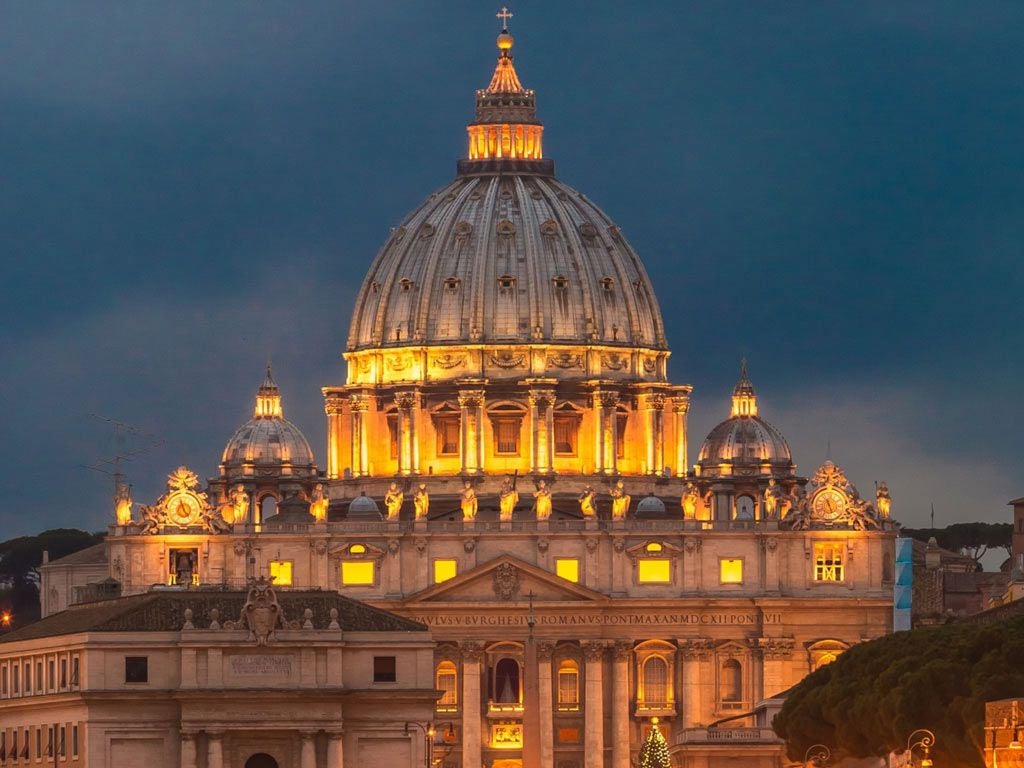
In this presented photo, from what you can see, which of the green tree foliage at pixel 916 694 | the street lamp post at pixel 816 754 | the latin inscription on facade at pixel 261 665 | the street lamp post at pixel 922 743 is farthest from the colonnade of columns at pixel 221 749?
the street lamp post at pixel 922 743

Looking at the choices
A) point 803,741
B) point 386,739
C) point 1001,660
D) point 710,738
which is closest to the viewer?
point 1001,660

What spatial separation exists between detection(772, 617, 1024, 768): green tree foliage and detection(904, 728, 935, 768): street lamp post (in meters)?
0.43

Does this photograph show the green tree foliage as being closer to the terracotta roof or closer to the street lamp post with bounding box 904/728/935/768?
the street lamp post with bounding box 904/728/935/768

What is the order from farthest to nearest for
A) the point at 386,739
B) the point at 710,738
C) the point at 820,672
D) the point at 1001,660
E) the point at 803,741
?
the point at 710,738, the point at 386,739, the point at 820,672, the point at 803,741, the point at 1001,660

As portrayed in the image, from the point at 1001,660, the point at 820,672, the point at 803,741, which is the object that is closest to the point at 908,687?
the point at 1001,660

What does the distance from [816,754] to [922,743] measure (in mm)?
24428

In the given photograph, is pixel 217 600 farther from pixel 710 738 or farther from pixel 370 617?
pixel 710 738

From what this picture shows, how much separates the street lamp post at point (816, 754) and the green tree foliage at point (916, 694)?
0.55 m

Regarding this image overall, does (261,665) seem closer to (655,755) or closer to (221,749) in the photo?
(221,749)

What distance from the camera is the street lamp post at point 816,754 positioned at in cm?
13812

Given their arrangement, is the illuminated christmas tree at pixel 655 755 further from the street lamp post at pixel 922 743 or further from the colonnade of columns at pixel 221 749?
the street lamp post at pixel 922 743

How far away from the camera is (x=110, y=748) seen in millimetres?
166000

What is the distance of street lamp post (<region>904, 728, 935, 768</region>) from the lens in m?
118

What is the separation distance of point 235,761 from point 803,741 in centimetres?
2956
